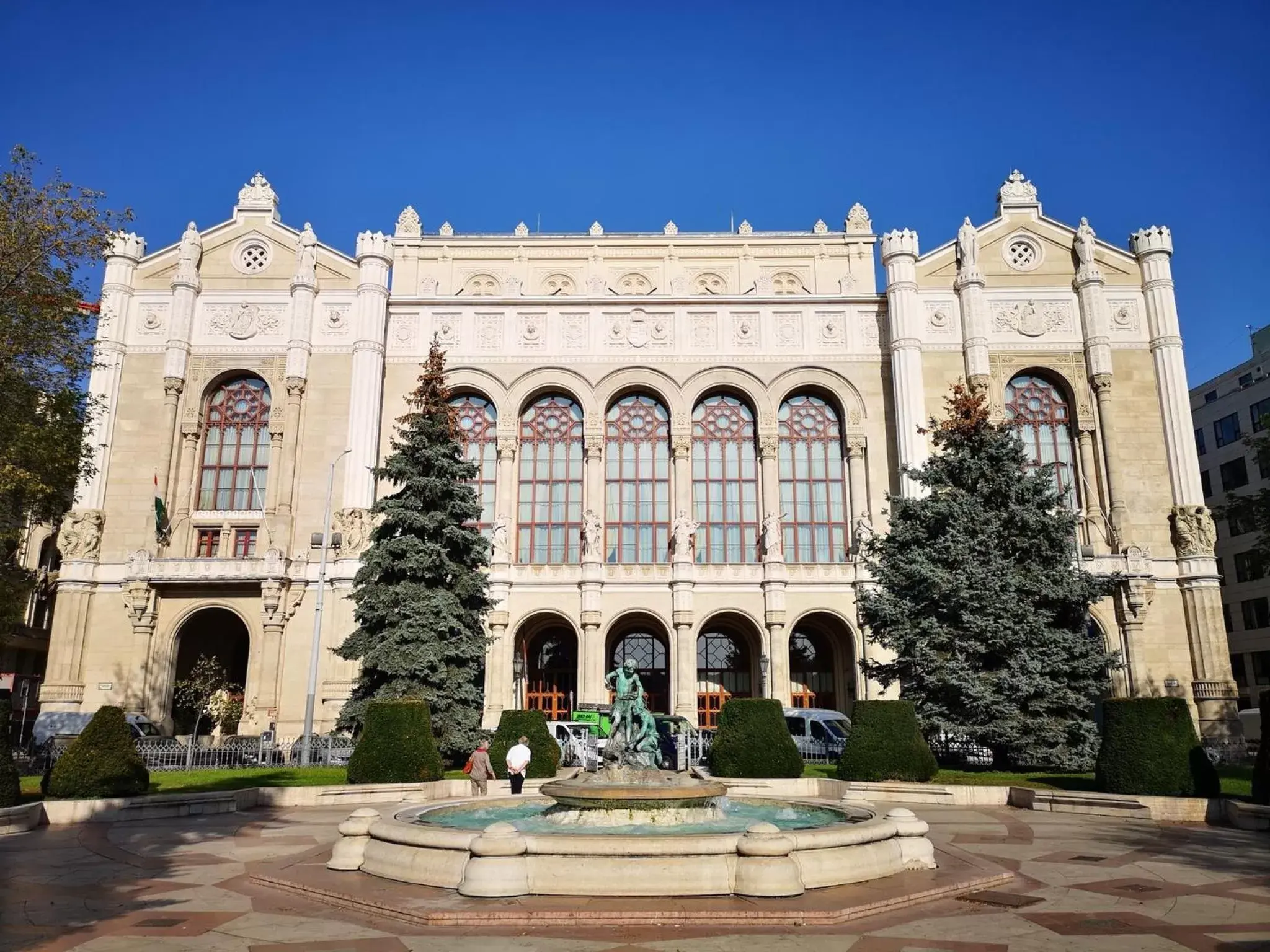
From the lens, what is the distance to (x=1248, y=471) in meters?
52.0

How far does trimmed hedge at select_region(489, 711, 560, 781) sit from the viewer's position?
2339cm

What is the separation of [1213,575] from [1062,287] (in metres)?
13.2

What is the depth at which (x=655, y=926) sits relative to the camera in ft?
30.2

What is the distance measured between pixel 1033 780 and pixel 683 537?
1761cm

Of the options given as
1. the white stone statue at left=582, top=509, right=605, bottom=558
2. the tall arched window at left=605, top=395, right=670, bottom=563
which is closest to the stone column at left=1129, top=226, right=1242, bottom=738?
the tall arched window at left=605, top=395, right=670, bottom=563

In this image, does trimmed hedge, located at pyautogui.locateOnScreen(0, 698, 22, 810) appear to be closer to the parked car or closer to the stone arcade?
the stone arcade

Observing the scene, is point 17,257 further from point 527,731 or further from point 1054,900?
point 1054,900

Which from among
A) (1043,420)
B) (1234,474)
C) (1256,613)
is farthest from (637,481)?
(1234,474)

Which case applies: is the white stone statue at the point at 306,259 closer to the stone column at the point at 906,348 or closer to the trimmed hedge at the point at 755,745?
the stone column at the point at 906,348

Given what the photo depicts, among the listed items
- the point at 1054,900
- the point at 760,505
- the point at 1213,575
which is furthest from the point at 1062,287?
the point at 1054,900

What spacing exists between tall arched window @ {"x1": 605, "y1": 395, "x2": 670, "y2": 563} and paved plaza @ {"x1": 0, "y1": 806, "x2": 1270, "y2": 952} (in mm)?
24895

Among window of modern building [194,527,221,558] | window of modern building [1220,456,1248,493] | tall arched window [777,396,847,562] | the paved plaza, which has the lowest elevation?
the paved plaza

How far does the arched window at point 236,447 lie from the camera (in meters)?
39.3

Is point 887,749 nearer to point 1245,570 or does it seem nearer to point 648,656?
point 648,656
